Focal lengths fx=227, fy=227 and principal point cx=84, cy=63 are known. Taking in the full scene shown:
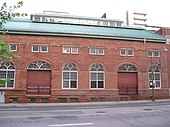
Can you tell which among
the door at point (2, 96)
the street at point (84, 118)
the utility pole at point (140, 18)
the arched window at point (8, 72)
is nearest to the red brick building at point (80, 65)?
the arched window at point (8, 72)

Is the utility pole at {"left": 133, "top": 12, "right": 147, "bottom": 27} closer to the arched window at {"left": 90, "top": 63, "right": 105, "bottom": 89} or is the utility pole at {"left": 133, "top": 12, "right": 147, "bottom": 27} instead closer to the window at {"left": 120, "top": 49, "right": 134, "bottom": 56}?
the window at {"left": 120, "top": 49, "right": 134, "bottom": 56}

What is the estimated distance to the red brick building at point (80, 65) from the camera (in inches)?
1145

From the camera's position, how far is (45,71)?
2981 cm

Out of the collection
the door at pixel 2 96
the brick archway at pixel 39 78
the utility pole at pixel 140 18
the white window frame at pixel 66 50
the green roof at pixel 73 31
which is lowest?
the door at pixel 2 96

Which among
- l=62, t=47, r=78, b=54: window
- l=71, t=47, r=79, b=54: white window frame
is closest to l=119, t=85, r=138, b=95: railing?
l=71, t=47, r=79, b=54: white window frame

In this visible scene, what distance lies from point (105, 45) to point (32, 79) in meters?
11.1

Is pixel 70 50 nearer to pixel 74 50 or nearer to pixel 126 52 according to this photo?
pixel 74 50

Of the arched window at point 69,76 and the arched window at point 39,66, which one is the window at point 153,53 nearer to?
the arched window at point 69,76

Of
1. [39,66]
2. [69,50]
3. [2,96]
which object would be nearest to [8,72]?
[2,96]

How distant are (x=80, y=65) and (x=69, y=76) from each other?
2086mm

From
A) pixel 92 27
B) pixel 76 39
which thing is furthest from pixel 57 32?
pixel 92 27

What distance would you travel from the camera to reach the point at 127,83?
32781 mm

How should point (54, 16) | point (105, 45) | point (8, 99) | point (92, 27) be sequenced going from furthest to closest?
point (54, 16) → point (92, 27) → point (105, 45) → point (8, 99)

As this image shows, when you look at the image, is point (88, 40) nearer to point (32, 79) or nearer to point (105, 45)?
point (105, 45)
